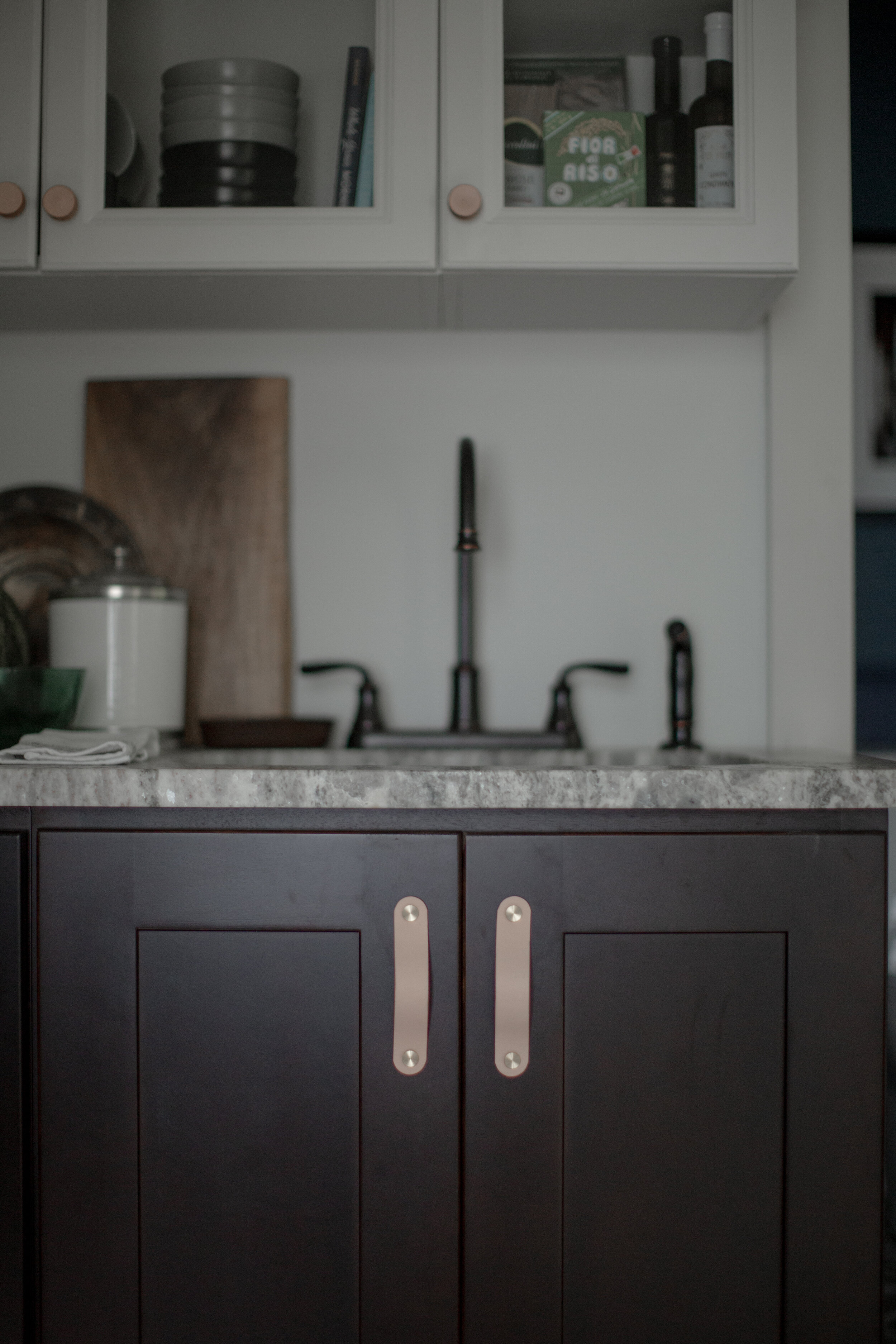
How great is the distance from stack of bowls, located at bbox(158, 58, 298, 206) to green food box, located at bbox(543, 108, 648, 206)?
0.34 m

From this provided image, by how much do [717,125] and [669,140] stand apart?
62 mm

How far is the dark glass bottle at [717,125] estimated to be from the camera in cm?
124

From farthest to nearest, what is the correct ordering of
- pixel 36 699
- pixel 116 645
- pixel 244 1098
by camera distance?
pixel 116 645 → pixel 36 699 → pixel 244 1098

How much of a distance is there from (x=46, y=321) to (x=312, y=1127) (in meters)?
1.25

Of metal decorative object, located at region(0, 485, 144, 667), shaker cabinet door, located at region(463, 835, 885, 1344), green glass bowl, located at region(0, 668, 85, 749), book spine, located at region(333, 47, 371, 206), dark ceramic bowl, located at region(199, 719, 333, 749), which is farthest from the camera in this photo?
metal decorative object, located at region(0, 485, 144, 667)

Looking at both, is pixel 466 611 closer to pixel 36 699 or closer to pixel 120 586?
pixel 120 586

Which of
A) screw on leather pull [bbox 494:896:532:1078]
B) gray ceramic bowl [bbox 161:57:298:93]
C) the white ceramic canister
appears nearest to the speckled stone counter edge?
screw on leather pull [bbox 494:896:532:1078]

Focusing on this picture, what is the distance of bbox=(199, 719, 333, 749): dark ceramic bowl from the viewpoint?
4.55ft

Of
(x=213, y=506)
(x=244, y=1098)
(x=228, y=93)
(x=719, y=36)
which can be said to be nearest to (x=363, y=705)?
(x=213, y=506)

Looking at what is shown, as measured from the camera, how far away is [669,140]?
126cm

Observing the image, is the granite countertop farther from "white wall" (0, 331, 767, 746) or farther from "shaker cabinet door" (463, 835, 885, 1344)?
"white wall" (0, 331, 767, 746)

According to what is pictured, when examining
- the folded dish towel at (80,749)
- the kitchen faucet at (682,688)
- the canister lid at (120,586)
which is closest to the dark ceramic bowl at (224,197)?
the canister lid at (120,586)

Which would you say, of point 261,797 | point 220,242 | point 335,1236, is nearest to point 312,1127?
point 335,1236

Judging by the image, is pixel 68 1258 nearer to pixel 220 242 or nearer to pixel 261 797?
pixel 261 797
